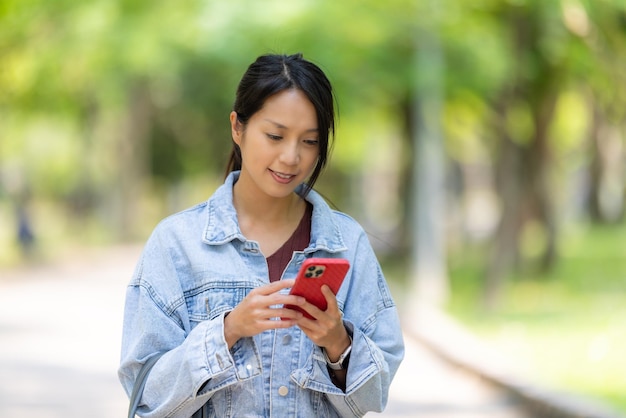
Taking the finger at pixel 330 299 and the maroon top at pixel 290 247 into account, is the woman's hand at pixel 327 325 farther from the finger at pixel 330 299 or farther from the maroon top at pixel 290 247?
the maroon top at pixel 290 247

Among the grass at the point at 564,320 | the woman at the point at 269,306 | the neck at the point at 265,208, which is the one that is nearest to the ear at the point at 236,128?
the woman at the point at 269,306

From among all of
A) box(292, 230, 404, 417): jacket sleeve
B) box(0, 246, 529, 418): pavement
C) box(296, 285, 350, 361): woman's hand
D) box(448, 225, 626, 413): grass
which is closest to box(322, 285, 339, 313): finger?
box(296, 285, 350, 361): woman's hand

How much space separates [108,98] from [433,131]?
16.2 meters

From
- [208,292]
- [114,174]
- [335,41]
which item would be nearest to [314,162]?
[208,292]

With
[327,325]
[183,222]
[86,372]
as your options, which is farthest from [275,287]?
[86,372]

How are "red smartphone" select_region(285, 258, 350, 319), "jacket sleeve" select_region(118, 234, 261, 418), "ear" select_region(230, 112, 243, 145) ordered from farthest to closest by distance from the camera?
"ear" select_region(230, 112, 243, 145), "jacket sleeve" select_region(118, 234, 261, 418), "red smartphone" select_region(285, 258, 350, 319)

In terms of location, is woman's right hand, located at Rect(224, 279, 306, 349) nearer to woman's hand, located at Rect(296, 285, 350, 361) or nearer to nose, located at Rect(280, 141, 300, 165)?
woman's hand, located at Rect(296, 285, 350, 361)

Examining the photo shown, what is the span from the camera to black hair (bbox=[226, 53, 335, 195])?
285 cm

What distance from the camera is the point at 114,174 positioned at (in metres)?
39.1

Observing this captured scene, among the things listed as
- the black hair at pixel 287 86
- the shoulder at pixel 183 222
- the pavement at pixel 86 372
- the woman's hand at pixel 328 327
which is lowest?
the pavement at pixel 86 372

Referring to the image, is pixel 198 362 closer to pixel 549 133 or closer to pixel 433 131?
pixel 433 131

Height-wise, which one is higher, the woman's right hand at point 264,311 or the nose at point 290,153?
the nose at point 290,153

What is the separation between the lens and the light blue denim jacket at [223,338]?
8.96 feet

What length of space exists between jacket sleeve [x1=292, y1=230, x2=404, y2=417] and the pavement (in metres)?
6.13
